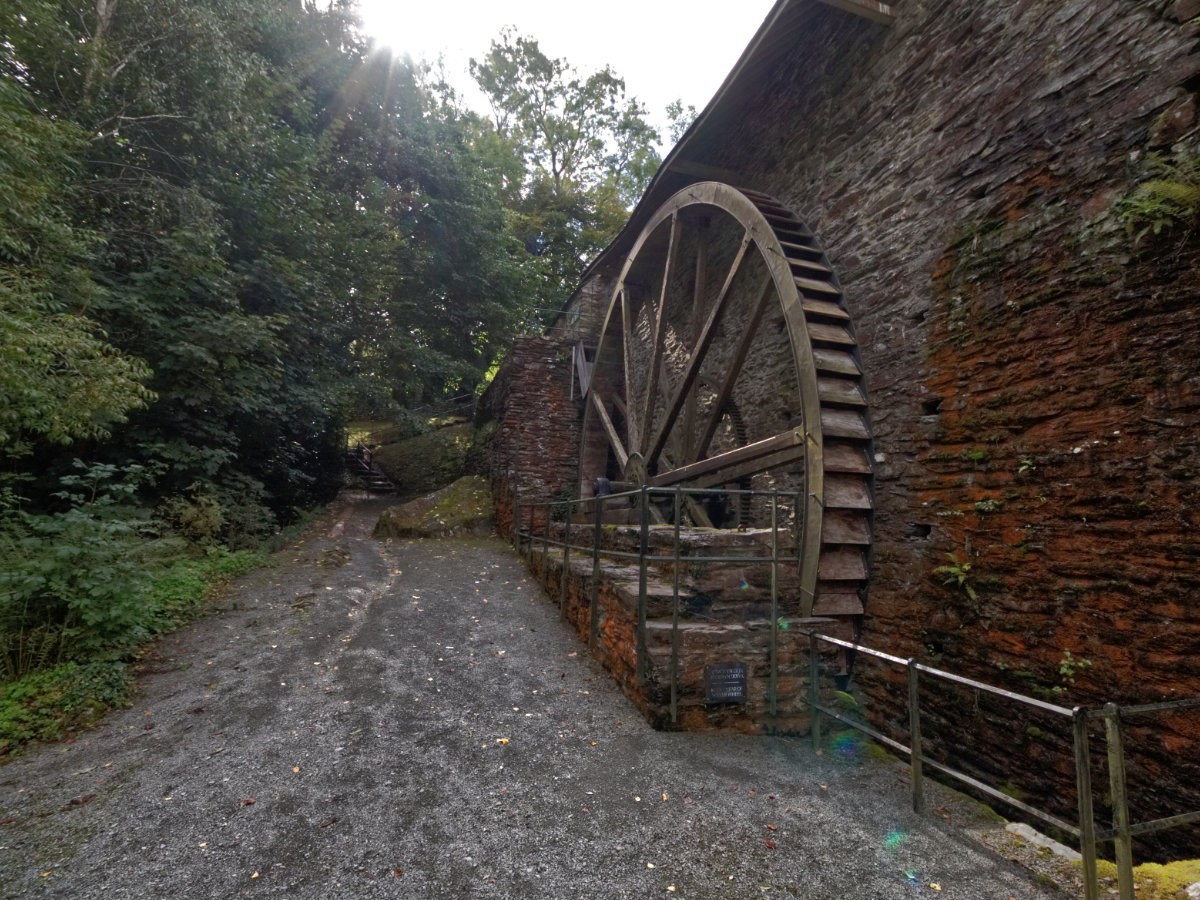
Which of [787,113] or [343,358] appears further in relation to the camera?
[343,358]

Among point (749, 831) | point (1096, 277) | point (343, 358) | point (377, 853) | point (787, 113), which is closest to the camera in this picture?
point (377, 853)

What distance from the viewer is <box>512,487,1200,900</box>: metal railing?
170cm

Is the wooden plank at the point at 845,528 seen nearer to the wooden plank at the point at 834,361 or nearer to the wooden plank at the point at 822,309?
the wooden plank at the point at 834,361

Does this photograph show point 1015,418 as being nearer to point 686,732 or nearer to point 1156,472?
point 1156,472

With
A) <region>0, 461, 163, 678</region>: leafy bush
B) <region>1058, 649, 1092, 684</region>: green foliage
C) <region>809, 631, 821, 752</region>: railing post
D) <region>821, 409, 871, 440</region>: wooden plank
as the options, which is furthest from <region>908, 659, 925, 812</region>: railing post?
<region>0, 461, 163, 678</region>: leafy bush

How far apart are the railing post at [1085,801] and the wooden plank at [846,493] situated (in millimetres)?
2125

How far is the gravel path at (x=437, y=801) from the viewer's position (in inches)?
77.2

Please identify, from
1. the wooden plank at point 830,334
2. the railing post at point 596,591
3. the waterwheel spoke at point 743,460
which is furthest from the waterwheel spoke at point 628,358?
the wooden plank at point 830,334

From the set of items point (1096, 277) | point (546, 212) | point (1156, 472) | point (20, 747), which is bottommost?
point (20, 747)

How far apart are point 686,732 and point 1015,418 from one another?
8.68 feet

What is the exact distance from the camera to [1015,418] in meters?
3.05

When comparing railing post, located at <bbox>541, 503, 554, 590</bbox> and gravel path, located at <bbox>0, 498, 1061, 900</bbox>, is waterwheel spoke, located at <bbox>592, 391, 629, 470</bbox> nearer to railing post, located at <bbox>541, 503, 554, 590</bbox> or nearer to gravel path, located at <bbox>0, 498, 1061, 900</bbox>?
railing post, located at <bbox>541, 503, 554, 590</bbox>

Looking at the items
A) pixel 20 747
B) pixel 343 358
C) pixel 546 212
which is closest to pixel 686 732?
pixel 20 747

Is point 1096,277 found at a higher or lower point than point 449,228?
lower
